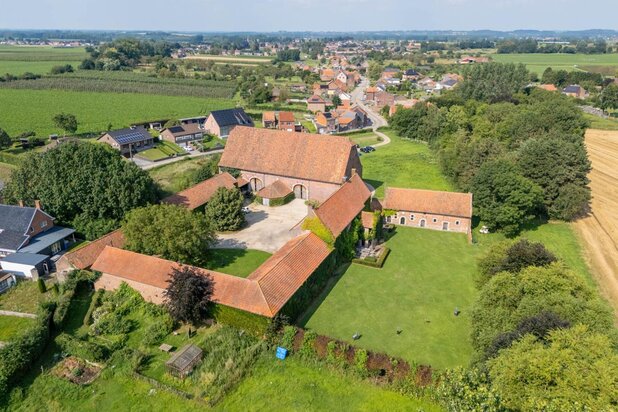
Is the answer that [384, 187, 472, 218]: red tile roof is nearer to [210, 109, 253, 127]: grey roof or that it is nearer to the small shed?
the small shed

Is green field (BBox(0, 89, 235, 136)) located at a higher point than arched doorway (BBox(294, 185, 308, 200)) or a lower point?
higher

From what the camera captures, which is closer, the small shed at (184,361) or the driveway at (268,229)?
the small shed at (184,361)

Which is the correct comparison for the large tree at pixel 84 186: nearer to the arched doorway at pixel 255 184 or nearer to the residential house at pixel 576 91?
the arched doorway at pixel 255 184

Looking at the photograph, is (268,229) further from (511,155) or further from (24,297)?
(511,155)

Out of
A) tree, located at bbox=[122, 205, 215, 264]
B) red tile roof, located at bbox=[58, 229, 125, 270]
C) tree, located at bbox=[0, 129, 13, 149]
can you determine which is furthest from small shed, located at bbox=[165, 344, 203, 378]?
tree, located at bbox=[0, 129, 13, 149]

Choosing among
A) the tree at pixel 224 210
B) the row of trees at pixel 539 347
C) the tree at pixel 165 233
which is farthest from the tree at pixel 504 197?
the tree at pixel 165 233

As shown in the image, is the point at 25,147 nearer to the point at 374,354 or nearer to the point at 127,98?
the point at 127,98
